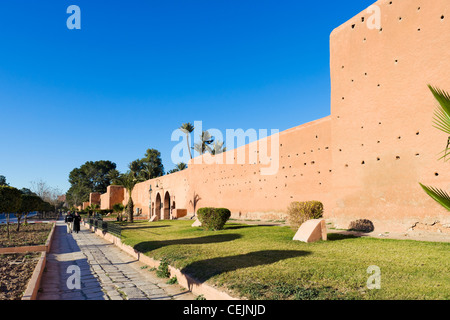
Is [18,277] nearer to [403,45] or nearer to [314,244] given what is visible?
[314,244]

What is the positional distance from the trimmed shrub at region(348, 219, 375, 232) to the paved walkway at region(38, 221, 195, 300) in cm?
759

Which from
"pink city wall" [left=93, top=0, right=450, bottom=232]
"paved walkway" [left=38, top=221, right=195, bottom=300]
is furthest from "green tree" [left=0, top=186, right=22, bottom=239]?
"pink city wall" [left=93, top=0, right=450, bottom=232]

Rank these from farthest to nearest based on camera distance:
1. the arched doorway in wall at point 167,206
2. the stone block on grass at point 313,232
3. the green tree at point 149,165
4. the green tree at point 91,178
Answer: the green tree at point 91,178
the green tree at point 149,165
the arched doorway in wall at point 167,206
the stone block on grass at point 313,232

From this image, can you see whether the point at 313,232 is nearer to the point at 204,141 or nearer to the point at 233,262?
the point at 233,262

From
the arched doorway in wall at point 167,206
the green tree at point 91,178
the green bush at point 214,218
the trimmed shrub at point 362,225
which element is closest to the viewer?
the trimmed shrub at point 362,225

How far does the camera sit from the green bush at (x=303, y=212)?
33.0 feet

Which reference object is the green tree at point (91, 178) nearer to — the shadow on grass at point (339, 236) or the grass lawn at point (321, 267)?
the shadow on grass at point (339, 236)

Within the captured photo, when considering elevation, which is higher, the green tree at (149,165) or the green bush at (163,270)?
the green tree at (149,165)

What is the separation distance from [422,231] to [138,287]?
809 centimetres

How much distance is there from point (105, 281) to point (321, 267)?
13.6 feet

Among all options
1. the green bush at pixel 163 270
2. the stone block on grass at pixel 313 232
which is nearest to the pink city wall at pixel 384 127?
the stone block on grass at pixel 313 232

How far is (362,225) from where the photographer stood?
421 inches

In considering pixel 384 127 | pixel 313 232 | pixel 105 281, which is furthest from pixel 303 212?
pixel 105 281

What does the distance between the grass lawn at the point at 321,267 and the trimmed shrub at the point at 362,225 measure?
88.7 inches
